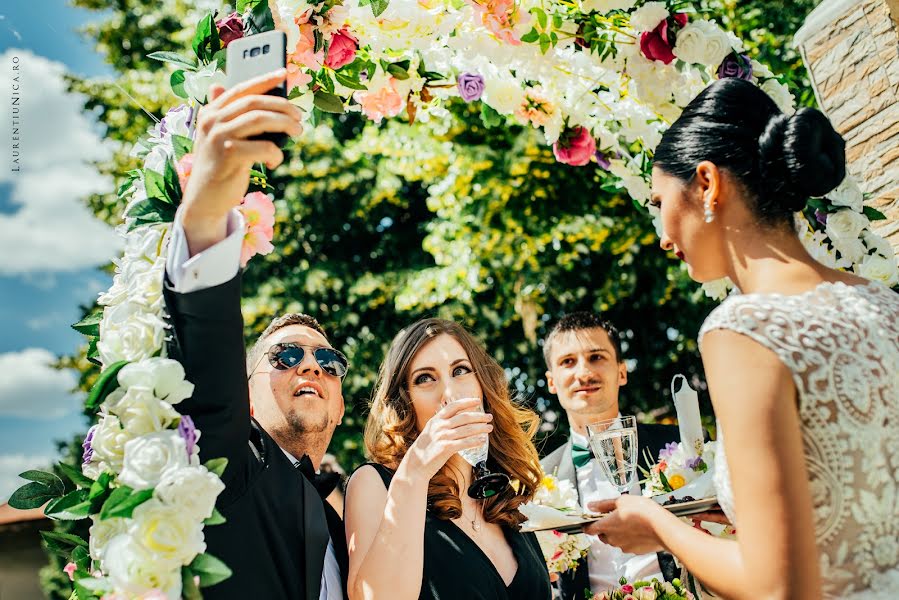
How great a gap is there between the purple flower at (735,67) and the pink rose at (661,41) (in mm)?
211

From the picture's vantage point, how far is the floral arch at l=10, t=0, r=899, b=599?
1.65 meters

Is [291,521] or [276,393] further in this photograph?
[276,393]

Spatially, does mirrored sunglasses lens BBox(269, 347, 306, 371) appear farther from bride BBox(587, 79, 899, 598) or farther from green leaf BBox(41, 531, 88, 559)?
bride BBox(587, 79, 899, 598)

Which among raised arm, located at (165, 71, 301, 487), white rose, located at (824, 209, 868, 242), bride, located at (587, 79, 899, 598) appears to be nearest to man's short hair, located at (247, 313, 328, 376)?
raised arm, located at (165, 71, 301, 487)

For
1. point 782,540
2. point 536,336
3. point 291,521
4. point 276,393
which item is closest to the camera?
point 782,540

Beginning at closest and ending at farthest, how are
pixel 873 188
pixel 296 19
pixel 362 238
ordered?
pixel 296 19
pixel 873 188
pixel 362 238

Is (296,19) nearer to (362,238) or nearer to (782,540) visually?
(782,540)

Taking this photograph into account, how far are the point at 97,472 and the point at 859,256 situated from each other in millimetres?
2813

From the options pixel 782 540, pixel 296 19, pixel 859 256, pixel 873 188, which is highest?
pixel 296 19

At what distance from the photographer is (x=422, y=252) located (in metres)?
10.3

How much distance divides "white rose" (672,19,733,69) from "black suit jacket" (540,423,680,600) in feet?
5.44

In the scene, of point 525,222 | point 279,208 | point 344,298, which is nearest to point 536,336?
point 525,222

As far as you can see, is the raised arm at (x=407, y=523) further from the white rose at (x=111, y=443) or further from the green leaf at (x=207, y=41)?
the green leaf at (x=207, y=41)

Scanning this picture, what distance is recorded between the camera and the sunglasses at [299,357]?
132 inches
